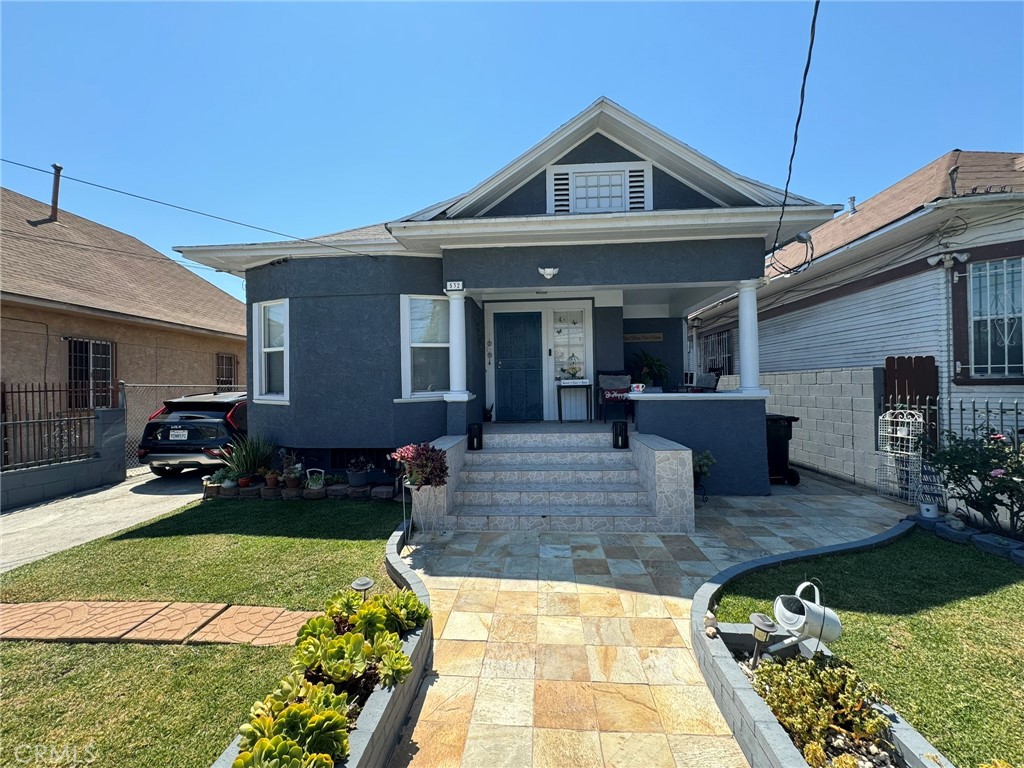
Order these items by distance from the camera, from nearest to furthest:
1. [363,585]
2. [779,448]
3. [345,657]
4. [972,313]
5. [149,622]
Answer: [345,657] < [363,585] < [149,622] < [972,313] < [779,448]

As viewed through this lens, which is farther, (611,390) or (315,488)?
(611,390)

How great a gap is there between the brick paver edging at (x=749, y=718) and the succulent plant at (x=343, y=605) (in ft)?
7.50

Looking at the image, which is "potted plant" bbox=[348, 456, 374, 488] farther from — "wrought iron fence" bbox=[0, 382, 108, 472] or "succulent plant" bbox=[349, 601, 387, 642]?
"wrought iron fence" bbox=[0, 382, 108, 472]

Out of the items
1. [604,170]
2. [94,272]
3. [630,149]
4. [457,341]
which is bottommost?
[457,341]

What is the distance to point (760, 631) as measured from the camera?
2.54m

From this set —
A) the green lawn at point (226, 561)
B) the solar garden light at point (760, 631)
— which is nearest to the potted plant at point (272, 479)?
the green lawn at point (226, 561)

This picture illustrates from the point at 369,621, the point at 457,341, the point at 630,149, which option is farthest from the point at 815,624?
the point at 630,149

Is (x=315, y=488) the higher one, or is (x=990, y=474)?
(x=990, y=474)

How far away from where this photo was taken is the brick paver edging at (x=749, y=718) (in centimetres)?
192

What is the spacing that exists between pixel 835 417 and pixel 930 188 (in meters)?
4.17

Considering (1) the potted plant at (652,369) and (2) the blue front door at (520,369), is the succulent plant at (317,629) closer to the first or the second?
(2) the blue front door at (520,369)

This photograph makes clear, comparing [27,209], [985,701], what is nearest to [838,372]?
[985,701]

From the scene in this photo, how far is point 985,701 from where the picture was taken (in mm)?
2406

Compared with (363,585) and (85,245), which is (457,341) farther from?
(85,245)
